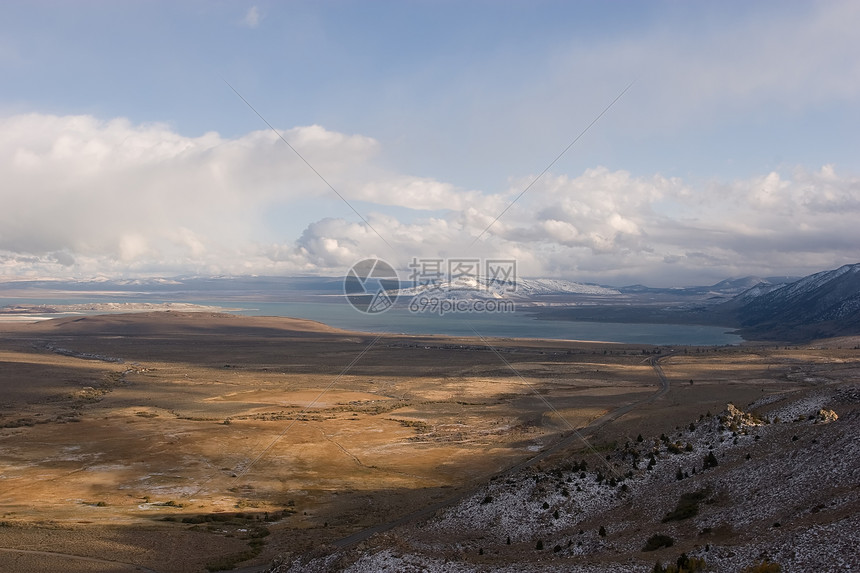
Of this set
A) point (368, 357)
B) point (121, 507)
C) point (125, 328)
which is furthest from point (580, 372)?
point (125, 328)

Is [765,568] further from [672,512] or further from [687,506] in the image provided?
[672,512]

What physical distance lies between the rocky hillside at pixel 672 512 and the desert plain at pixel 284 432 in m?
4.04

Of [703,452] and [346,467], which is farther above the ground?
[703,452]

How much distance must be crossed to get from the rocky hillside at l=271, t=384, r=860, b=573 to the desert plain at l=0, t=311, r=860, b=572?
4037 millimetres

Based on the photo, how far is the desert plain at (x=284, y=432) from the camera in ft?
82.9

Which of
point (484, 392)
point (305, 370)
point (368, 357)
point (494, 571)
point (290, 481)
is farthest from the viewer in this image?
point (368, 357)

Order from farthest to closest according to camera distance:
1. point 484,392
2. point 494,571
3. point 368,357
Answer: point 368,357 < point 484,392 < point 494,571

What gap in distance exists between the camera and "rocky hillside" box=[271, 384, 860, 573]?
15.2 metres

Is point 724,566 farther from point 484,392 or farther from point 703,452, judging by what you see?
point 484,392

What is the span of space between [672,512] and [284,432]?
34015 mm

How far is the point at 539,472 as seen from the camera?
29.1 m

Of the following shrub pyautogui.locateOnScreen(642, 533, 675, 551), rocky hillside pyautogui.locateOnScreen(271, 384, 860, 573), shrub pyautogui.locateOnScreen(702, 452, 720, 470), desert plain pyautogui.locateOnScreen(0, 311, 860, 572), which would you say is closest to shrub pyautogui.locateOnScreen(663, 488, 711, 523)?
rocky hillside pyautogui.locateOnScreen(271, 384, 860, 573)

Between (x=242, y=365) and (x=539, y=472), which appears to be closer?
(x=539, y=472)

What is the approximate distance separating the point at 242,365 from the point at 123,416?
4326 cm
